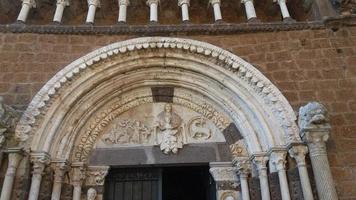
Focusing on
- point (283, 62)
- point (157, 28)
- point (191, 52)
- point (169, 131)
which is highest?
point (157, 28)

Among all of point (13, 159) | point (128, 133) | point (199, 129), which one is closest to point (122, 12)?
point (128, 133)

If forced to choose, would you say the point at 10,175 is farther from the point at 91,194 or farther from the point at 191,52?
the point at 191,52

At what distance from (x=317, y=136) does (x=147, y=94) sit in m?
2.63

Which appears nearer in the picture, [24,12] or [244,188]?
[244,188]

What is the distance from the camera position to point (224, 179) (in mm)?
5234

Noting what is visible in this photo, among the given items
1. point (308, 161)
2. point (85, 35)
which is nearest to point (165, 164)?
point (308, 161)

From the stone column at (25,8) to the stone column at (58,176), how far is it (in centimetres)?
249

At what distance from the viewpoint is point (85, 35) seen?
5.78 metres

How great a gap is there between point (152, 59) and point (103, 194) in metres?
2.13

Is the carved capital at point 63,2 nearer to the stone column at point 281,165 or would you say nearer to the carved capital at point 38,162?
the carved capital at point 38,162

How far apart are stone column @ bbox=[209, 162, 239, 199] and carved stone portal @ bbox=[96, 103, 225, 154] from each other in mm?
430

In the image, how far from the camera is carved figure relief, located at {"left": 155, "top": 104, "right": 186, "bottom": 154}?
213 inches

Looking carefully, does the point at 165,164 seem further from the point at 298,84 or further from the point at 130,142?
the point at 298,84

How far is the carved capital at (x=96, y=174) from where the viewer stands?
5207 millimetres
